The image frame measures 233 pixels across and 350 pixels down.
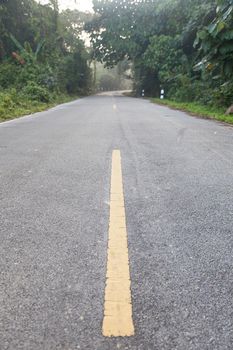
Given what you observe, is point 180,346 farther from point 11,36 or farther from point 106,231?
point 11,36

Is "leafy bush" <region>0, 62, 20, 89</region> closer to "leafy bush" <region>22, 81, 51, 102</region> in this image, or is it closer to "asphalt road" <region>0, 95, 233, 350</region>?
"leafy bush" <region>22, 81, 51, 102</region>

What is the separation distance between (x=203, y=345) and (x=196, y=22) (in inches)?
914

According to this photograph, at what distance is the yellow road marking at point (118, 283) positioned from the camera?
1694mm

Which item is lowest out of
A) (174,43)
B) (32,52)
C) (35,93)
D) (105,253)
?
(35,93)

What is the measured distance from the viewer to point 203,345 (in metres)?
1.59

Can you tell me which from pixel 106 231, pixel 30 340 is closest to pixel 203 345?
pixel 30 340

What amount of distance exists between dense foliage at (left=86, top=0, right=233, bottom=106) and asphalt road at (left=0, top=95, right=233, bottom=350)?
8.90m

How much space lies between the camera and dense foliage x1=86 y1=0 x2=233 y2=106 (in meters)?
12.9

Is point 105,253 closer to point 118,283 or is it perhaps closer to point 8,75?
point 118,283

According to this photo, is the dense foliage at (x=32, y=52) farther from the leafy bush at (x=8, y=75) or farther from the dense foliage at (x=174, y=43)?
the dense foliage at (x=174, y=43)

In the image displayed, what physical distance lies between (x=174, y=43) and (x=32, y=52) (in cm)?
1102

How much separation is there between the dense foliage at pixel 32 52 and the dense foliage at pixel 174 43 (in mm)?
5340

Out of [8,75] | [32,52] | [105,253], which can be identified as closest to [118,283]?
[105,253]

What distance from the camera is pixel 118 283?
2051 millimetres
